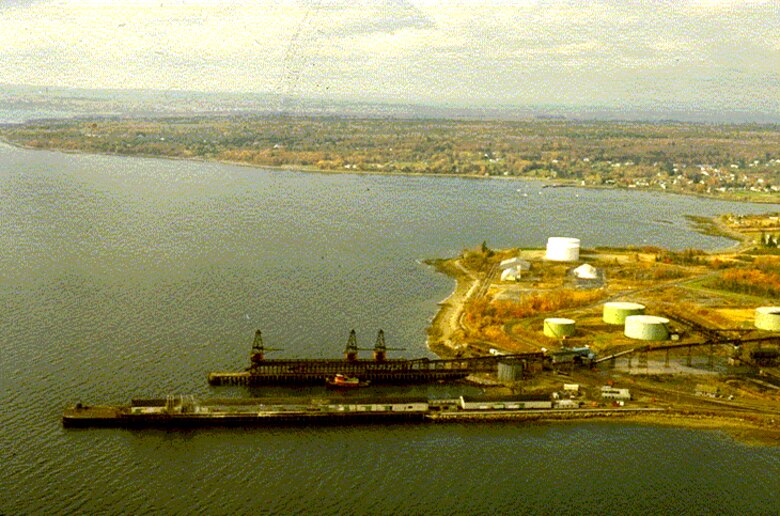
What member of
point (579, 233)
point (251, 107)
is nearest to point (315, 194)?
point (579, 233)

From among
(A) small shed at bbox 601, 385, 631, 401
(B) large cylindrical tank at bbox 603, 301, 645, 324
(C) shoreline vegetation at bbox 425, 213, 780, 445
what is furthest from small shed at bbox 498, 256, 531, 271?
(A) small shed at bbox 601, 385, 631, 401

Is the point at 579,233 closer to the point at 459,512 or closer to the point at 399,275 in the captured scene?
the point at 399,275

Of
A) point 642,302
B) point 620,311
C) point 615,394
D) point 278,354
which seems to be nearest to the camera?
point 615,394

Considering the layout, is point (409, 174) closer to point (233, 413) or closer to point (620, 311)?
point (620, 311)

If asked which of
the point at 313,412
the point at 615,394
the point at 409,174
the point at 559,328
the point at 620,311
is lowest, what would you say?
the point at 313,412

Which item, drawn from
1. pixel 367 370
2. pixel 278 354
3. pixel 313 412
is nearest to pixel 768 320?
pixel 367 370

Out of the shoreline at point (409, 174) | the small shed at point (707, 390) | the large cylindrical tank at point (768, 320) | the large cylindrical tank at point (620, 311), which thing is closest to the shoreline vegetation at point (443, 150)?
the shoreline at point (409, 174)
